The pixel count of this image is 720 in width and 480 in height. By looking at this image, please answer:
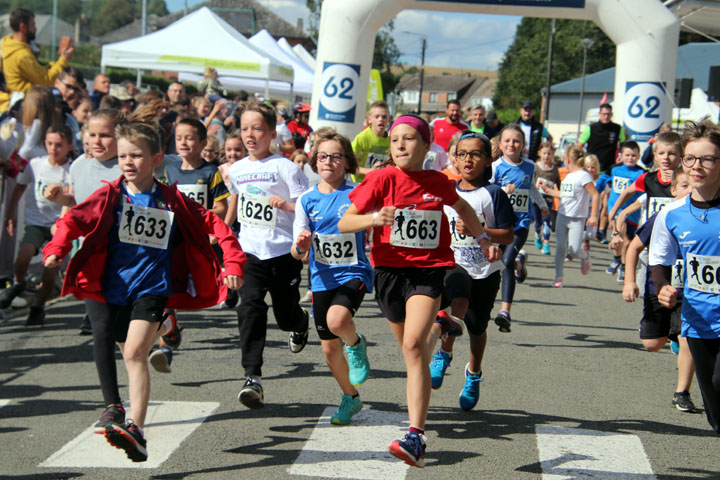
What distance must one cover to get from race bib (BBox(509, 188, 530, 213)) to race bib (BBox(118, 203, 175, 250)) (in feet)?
17.0

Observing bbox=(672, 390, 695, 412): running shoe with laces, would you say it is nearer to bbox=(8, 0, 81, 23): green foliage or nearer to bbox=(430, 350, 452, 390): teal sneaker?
bbox=(430, 350, 452, 390): teal sneaker

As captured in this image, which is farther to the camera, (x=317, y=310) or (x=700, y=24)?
(x=700, y=24)

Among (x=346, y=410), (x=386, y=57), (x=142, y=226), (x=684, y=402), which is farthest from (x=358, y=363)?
(x=386, y=57)

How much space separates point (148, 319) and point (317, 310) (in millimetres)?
1302

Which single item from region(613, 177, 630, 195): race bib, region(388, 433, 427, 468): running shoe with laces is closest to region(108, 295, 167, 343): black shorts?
region(388, 433, 427, 468): running shoe with laces

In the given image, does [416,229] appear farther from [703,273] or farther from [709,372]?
[709,372]

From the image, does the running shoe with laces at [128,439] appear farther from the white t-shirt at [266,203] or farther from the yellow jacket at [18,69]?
the yellow jacket at [18,69]

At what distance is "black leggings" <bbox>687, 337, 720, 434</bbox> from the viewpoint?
4762 millimetres

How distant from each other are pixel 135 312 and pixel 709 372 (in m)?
3.09

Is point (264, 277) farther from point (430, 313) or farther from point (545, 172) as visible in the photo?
point (545, 172)

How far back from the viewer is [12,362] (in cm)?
756

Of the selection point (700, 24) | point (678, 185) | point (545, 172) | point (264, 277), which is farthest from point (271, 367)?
point (700, 24)

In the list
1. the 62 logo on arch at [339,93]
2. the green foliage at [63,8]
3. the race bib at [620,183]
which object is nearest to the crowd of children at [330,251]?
the race bib at [620,183]

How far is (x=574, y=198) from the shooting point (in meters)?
12.3
